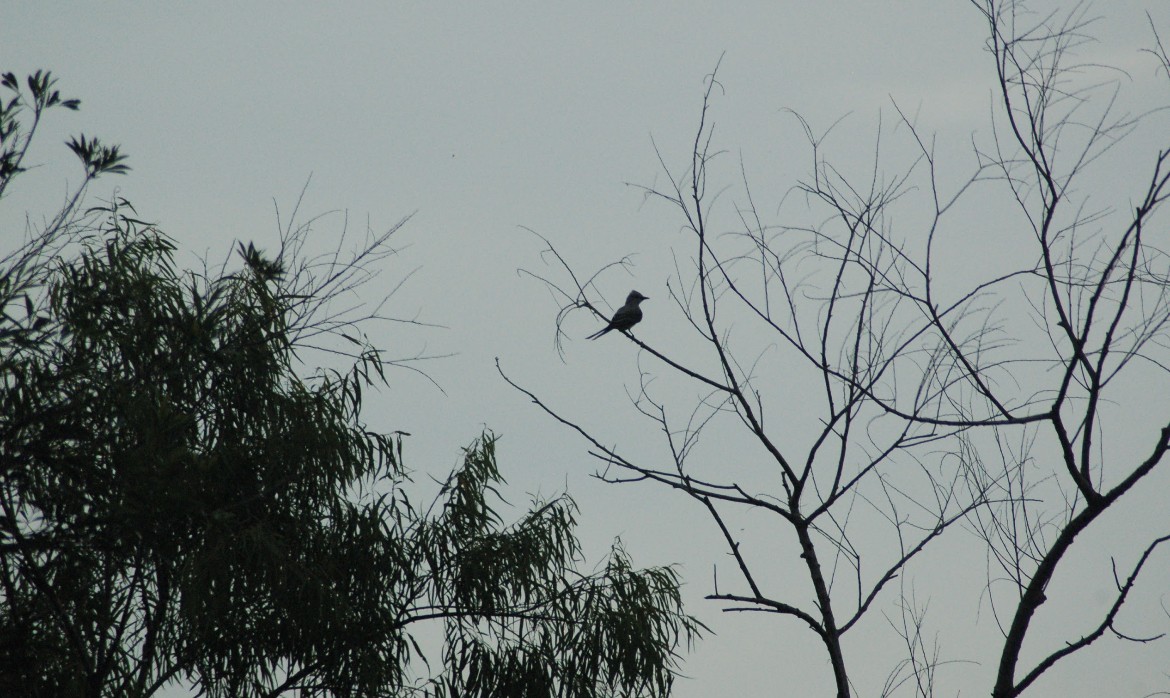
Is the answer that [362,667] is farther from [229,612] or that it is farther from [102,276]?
[102,276]

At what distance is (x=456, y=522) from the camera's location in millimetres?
6137

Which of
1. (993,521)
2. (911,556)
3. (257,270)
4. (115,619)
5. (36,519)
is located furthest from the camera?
(257,270)

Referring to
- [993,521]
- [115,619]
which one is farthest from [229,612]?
[993,521]

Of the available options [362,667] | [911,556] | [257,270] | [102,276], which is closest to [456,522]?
[362,667]

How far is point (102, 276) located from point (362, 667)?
2.20 metres

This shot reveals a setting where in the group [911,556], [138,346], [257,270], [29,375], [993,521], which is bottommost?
[911,556]

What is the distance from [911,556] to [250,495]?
3.67 m

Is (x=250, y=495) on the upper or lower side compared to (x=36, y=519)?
upper

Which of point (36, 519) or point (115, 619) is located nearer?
point (36, 519)

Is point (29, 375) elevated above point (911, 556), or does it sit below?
above

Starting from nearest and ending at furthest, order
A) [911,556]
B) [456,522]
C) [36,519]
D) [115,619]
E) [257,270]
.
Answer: [911,556], [36,519], [115,619], [257,270], [456,522]

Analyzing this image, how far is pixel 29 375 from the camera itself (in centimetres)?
428

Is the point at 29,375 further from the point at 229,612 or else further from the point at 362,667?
the point at 362,667

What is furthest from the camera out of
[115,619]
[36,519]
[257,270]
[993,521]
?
[257,270]
